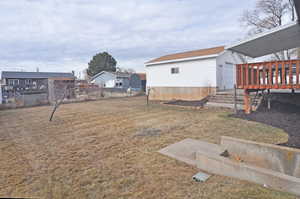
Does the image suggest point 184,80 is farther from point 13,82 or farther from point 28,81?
point 13,82

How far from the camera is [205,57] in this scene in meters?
10.8

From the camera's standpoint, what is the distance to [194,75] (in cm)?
1146

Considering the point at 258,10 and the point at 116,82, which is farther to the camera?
the point at 116,82

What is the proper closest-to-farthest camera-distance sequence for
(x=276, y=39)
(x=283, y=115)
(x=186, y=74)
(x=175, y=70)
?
1. (x=283, y=115)
2. (x=276, y=39)
3. (x=186, y=74)
4. (x=175, y=70)

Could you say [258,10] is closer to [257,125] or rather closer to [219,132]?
[257,125]

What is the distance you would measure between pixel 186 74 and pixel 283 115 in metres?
6.83

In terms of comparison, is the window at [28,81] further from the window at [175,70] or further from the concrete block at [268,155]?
the concrete block at [268,155]

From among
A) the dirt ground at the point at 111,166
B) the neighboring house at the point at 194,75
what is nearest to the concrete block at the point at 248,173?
the dirt ground at the point at 111,166

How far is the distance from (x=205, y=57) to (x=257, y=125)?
22.4 ft

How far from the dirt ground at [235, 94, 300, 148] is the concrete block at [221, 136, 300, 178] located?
1.12 metres

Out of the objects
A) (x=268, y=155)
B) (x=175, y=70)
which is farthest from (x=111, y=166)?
(x=175, y=70)

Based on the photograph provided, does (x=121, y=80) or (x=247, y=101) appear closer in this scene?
(x=247, y=101)

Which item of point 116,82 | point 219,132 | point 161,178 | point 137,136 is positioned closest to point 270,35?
point 219,132

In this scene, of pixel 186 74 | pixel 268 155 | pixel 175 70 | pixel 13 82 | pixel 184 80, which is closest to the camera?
pixel 268 155
